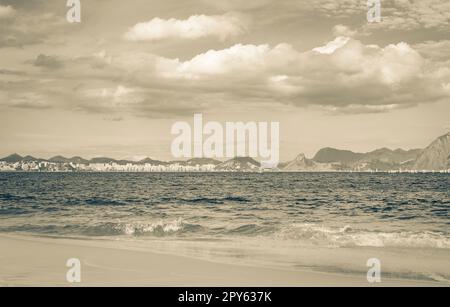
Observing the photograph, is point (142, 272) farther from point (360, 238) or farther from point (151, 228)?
point (151, 228)

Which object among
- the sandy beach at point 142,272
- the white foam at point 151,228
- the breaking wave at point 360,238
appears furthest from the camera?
the white foam at point 151,228

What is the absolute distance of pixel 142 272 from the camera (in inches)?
464

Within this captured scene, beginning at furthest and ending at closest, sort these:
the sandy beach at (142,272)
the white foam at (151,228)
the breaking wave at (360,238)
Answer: the white foam at (151,228) → the breaking wave at (360,238) → the sandy beach at (142,272)

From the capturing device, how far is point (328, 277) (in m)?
11.8

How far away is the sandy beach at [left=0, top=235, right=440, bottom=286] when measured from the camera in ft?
35.2

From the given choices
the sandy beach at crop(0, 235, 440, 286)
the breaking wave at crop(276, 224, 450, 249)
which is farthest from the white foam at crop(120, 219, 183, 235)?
the sandy beach at crop(0, 235, 440, 286)

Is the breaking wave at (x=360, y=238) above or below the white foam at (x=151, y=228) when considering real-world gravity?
above

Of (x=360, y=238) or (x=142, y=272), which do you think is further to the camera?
(x=360, y=238)

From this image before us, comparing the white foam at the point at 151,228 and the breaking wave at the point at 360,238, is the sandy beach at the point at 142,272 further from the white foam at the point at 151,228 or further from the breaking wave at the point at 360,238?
the white foam at the point at 151,228

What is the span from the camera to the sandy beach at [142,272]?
10734 millimetres

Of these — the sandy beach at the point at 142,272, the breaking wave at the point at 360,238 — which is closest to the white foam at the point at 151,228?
the breaking wave at the point at 360,238

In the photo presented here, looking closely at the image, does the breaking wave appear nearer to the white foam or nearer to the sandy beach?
the white foam

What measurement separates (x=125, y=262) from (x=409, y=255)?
9.77 meters

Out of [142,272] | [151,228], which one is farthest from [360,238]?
[142,272]
